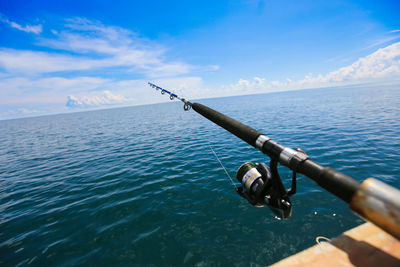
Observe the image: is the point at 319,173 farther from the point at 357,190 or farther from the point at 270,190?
the point at 270,190

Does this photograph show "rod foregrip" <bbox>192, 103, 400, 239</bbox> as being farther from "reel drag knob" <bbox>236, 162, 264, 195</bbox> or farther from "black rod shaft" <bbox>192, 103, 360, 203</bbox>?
"reel drag knob" <bbox>236, 162, 264, 195</bbox>

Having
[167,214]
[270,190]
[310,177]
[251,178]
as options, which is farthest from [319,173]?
[167,214]

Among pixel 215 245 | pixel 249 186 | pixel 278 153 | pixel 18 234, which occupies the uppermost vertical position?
pixel 278 153

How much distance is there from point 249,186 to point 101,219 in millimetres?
5664

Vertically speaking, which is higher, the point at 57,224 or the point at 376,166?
the point at 376,166

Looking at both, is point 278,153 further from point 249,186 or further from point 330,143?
point 330,143

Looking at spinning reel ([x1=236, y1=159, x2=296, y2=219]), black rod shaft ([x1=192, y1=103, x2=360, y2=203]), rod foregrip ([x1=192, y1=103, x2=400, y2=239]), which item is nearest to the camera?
rod foregrip ([x1=192, y1=103, x2=400, y2=239])

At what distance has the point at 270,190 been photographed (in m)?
2.76

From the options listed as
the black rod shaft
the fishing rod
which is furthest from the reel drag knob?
the black rod shaft

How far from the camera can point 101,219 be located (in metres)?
6.05

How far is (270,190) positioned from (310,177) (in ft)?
3.56

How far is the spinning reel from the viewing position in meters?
2.59

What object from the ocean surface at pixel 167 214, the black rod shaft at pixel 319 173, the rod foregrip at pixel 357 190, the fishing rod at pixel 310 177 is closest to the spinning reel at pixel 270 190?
the fishing rod at pixel 310 177

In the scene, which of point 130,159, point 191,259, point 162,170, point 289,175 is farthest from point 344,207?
point 130,159
